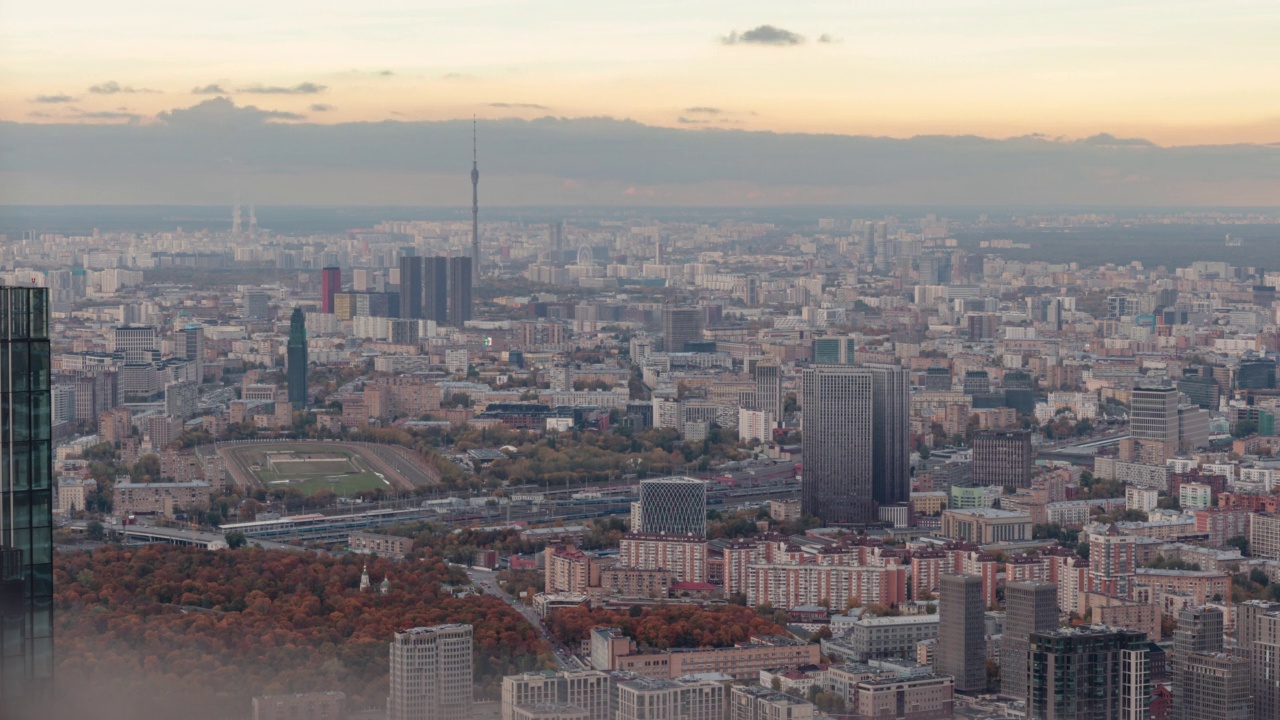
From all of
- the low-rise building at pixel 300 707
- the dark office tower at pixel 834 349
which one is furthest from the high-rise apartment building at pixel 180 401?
the low-rise building at pixel 300 707

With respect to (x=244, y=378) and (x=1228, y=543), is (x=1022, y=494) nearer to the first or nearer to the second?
(x=1228, y=543)

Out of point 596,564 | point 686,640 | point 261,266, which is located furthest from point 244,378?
point 686,640

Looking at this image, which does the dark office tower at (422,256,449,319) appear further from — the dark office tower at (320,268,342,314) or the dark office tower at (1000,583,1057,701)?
the dark office tower at (1000,583,1057,701)

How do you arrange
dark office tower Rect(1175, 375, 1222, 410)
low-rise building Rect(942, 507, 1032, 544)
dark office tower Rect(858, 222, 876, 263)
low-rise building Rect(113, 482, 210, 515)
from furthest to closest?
dark office tower Rect(858, 222, 876, 263)
dark office tower Rect(1175, 375, 1222, 410)
low-rise building Rect(113, 482, 210, 515)
low-rise building Rect(942, 507, 1032, 544)

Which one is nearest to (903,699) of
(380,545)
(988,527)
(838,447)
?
(380,545)

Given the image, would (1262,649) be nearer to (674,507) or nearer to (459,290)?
(674,507)

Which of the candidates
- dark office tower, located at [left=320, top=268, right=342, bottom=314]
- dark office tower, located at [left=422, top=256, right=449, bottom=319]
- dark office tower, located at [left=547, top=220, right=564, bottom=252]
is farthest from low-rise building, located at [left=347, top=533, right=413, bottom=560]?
dark office tower, located at [left=547, top=220, right=564, bottom=252]

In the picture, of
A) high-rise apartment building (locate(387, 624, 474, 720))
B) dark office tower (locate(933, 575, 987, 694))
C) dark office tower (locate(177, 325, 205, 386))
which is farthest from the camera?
dark office tower (locate(177, 325, 205, 386))
